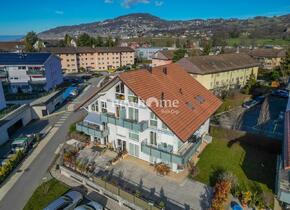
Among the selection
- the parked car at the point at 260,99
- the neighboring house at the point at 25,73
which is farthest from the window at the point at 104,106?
the neighboring house at the point at 25,73

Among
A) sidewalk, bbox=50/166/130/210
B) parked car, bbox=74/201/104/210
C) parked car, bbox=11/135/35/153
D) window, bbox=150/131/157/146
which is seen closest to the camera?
parked car, bbox=74/201/104/210

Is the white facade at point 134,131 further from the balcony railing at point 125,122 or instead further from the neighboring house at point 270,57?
the neighboring house at point 270,57

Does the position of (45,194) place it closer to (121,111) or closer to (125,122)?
(125,122)

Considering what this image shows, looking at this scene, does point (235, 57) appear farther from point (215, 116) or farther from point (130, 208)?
point (130, 208)

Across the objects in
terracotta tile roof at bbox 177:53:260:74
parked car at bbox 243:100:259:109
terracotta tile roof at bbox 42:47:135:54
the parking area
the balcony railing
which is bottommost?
the parking area

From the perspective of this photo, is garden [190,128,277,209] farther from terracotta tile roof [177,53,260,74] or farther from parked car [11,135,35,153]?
terracotta tile roof [177,53,260,74]

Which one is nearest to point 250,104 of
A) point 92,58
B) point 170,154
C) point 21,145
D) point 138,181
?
point 170,154

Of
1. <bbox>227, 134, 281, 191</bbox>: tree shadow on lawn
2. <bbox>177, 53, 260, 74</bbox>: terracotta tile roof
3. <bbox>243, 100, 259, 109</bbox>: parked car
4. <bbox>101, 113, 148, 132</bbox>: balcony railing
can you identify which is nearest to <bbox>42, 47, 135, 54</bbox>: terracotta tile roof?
<bbox>177, 53, 260, 74</bbox>: terracotta tile roof
